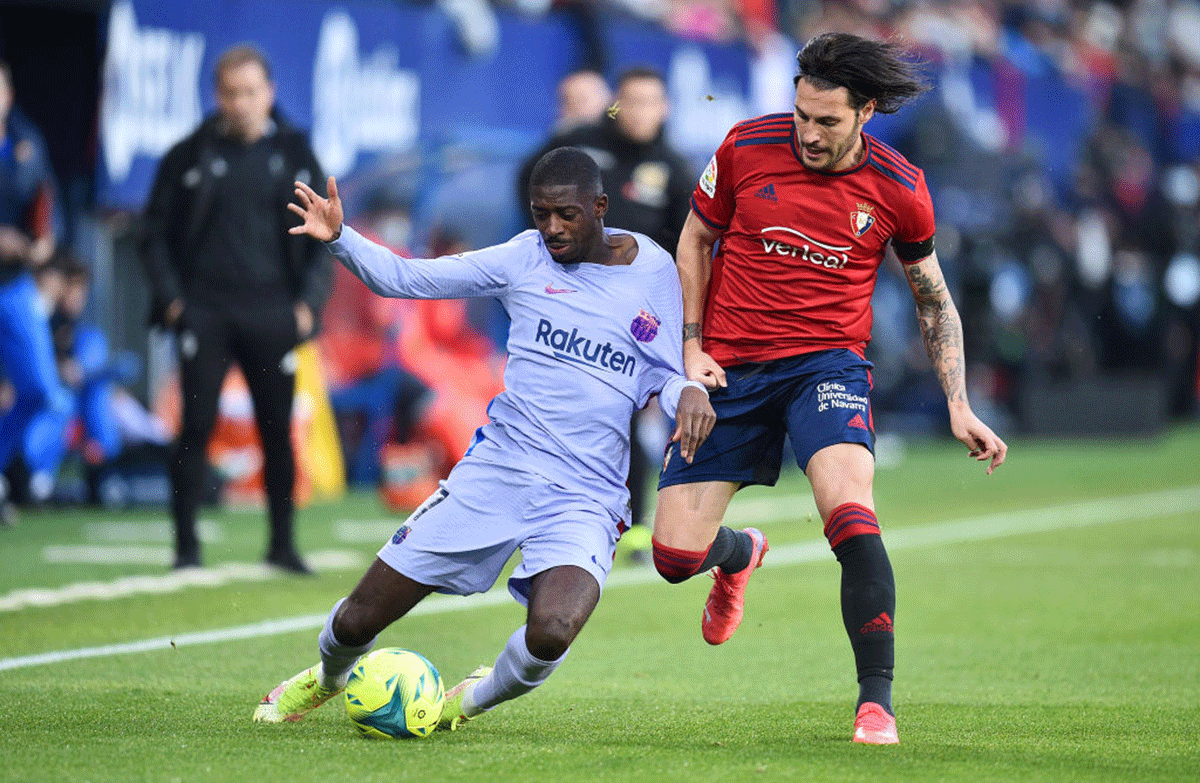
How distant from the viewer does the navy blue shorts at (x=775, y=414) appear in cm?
564

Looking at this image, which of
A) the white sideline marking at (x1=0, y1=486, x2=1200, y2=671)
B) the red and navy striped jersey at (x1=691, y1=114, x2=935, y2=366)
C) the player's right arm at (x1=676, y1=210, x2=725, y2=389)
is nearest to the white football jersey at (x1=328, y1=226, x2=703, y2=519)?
the player's right arm at (x1=676, y1=210, x2=725, y2=389)

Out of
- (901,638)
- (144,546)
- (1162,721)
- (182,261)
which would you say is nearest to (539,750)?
(1162,721)

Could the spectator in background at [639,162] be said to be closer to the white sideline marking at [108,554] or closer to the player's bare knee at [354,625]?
the white sideline marking at [108,554]

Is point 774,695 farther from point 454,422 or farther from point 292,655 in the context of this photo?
point 454,422

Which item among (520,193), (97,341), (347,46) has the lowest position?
(97,341)

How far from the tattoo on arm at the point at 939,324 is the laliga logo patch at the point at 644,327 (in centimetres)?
97

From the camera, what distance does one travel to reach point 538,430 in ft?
18.0

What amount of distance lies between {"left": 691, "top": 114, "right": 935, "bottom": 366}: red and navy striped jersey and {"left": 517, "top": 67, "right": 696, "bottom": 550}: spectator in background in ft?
11.6

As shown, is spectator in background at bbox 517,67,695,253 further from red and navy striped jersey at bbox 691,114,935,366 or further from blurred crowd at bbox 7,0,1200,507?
red and navy striped jersey at bbox 691,114,935,366

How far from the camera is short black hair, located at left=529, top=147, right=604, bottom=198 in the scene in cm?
536

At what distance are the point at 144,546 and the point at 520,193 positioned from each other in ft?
10.5

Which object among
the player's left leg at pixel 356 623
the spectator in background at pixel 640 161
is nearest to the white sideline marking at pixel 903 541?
the player's left leg at pixel 356 623

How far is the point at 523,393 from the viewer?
5566 mm

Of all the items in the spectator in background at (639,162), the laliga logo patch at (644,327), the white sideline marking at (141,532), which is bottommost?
the white sideline marking at (141,532)
